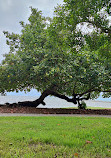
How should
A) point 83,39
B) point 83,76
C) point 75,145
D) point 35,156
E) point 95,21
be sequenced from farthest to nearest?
point 83,76
point 83,39
point 95,21
point 75,145
point 35,156

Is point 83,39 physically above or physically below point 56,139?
above

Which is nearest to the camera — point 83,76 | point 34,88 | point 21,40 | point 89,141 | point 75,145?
point 75,145

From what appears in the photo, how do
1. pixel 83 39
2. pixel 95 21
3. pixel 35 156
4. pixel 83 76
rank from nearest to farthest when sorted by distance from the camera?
1. pixel 35 156
2. pixel 95 21
3. pixel 83 39
4. pixel 83 76

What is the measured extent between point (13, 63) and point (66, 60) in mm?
4173

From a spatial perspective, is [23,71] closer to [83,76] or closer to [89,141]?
[83,76]

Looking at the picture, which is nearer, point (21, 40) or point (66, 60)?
point (66, 60)

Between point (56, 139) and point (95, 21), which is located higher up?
point (95, 21)

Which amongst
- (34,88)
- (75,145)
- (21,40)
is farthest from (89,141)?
(34,88)

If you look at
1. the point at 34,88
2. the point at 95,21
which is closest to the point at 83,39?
the point at 95,21

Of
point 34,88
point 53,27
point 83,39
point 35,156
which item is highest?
point 53,27

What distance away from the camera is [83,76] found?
12.6 m

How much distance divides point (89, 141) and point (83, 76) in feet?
27.1

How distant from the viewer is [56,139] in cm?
462

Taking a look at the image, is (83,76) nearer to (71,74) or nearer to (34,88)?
(71,74)
